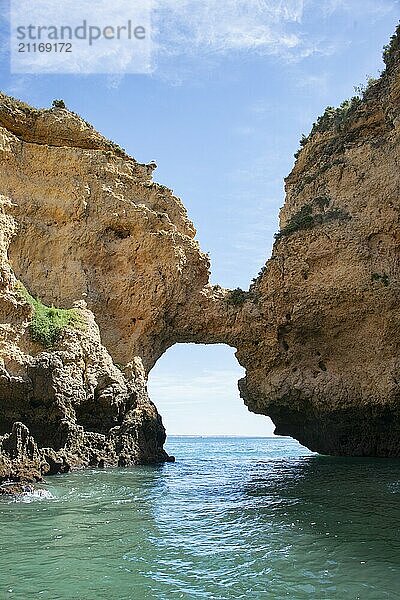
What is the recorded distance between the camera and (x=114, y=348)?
20.6 metres

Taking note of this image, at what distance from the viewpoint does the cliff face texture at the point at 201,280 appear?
19281mm

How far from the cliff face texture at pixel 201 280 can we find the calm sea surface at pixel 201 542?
273 inches

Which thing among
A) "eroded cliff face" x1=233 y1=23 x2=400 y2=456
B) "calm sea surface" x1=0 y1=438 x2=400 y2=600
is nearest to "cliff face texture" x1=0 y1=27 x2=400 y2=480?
"eroded cliff face" x1=233 y1=23 x2=400 y2=456

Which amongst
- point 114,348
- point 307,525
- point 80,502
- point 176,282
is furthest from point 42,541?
point 176,282

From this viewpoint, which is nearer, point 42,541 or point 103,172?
point 42,541

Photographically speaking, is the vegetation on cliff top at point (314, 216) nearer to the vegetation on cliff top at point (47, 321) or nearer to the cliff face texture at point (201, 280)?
the cliff face texture at point (201, 280)

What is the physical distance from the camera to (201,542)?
7391mm

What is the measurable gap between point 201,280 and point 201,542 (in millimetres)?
16220

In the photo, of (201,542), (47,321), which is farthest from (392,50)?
(201,542)

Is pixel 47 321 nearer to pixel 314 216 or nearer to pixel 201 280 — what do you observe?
pixel 201 280

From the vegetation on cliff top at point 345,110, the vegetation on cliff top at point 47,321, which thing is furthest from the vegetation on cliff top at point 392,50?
the vegetation on cliff top at point 47,321

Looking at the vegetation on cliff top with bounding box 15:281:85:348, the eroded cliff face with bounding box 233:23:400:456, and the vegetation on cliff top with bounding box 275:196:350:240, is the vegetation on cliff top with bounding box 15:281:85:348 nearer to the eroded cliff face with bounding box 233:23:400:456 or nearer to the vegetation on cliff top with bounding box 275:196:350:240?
the eroded cliff face with bounding box 233:23:400:456

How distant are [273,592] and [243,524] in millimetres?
3322

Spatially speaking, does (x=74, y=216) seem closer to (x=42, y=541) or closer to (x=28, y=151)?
(x=28, y=151)
